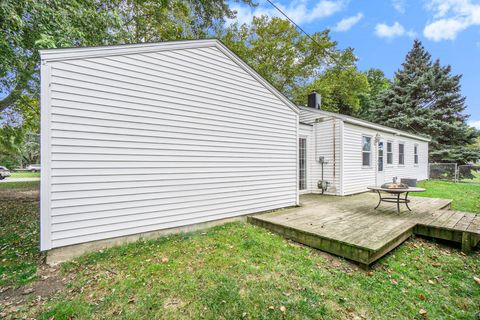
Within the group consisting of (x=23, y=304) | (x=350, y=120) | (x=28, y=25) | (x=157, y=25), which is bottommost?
(x=23, y=304)

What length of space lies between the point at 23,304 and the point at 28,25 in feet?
20.4

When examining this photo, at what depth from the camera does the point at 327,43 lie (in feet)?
52.9

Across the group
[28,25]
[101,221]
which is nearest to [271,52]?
[28,25]

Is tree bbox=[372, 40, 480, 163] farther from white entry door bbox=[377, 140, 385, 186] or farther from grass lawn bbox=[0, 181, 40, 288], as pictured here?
grass lawn bbox=[0, 181, 40, 288]

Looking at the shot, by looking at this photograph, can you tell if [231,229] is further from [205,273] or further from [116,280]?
[116,280]

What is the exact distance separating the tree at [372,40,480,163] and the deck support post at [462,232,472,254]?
59.5ft

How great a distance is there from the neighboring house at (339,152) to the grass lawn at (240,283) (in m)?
4.22

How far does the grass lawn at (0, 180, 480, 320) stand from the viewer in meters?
2.20

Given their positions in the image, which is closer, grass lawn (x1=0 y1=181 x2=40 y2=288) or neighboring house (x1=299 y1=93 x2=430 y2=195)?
grass lawn (x1=0 y1=181 x2=40 y2=288)

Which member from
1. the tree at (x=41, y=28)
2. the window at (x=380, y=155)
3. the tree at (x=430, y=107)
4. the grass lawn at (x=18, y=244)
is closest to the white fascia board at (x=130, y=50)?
the tree at (x=41, y=28)

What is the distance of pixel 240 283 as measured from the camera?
2.61 m

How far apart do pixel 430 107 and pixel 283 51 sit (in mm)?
14117

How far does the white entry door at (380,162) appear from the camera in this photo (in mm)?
9559

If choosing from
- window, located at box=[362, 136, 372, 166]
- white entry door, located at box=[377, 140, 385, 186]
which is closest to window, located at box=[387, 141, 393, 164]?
white entry door, located at box=[377, 140, 385, 186]
